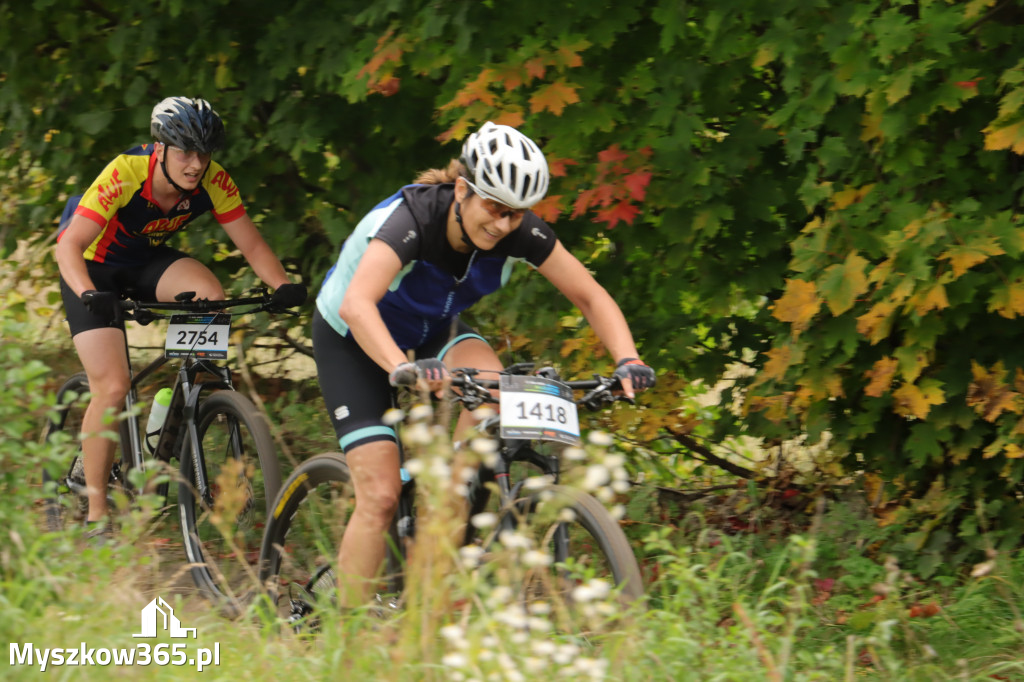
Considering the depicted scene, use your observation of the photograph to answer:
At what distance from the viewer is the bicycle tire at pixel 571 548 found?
364 cm

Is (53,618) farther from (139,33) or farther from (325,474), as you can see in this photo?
(139,33)

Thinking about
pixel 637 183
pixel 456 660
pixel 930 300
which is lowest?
pixel 456 660

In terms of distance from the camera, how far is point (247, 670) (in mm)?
3615

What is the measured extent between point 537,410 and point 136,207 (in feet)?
9.24

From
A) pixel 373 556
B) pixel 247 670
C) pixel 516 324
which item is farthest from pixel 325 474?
pixel 516 324

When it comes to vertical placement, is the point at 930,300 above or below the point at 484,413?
above

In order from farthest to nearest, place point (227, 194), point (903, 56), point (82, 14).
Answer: point (82, 14) → point (227, 194) → point (903, 56)

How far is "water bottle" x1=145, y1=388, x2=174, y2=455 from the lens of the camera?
230 inches

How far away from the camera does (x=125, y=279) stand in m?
6.05

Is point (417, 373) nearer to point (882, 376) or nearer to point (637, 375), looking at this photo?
point (637, 375)

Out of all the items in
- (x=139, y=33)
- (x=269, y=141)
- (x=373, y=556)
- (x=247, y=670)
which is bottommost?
(x=247, y=670)

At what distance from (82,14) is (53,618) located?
4507 millimetres

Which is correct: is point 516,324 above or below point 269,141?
below

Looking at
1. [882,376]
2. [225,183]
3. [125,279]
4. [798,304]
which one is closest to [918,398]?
[882,376]
